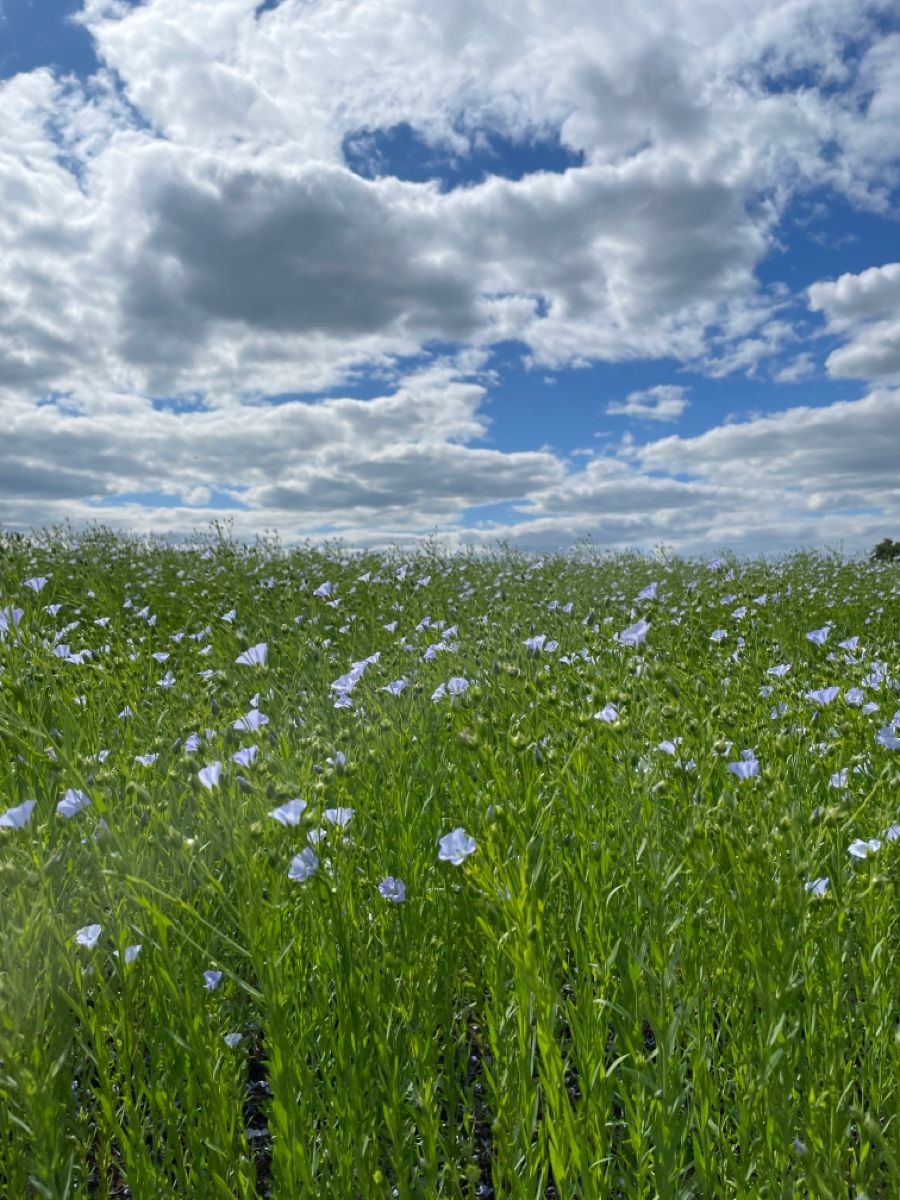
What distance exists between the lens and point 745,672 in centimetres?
459

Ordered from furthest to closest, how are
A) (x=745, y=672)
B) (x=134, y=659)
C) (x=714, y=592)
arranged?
(x=714, y=592) < (x=745, y=672) < (x=134, y=659)

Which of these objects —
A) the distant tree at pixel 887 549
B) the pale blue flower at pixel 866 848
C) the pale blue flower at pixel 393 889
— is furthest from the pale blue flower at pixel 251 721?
the distant tree at pixel 887 549

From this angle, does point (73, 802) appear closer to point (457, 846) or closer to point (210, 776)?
point (210, 776)

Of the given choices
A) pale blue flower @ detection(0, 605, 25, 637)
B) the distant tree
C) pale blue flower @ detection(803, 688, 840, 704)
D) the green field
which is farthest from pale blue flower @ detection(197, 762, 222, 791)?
the distant tree

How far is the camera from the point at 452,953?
2283 mm

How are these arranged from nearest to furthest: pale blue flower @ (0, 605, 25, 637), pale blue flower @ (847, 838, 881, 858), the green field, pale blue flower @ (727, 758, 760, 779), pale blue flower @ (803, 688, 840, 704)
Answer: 1. the green field
2. pale blue flower @ (847, 838, 881, 858)
3. pale blue flower @ (727, 758, 760, 779)
4. pale blue flower @ (0, 605, 25, 637)
5. pale blue flower @ (803, 688, 840, 704)

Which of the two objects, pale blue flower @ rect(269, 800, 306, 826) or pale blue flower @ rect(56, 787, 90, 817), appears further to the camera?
pale blue flower @ rect(56, 787, 90, 817)

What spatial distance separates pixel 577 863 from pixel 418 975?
22.9 inches

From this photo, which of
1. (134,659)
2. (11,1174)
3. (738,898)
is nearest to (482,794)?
(738,898)

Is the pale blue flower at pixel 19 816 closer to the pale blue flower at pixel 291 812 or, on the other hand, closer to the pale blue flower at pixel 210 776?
the pale blue flower at pixel 210 776

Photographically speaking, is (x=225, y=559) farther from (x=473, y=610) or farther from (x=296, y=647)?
(x=296, y=647)

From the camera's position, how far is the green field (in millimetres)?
1639

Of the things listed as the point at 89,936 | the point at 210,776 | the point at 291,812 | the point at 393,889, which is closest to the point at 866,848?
the point at 393,889

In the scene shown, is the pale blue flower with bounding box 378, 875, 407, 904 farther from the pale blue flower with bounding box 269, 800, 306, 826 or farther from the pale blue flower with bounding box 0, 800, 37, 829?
the pale blue flower with bounding box 0, 800, 37, 829
